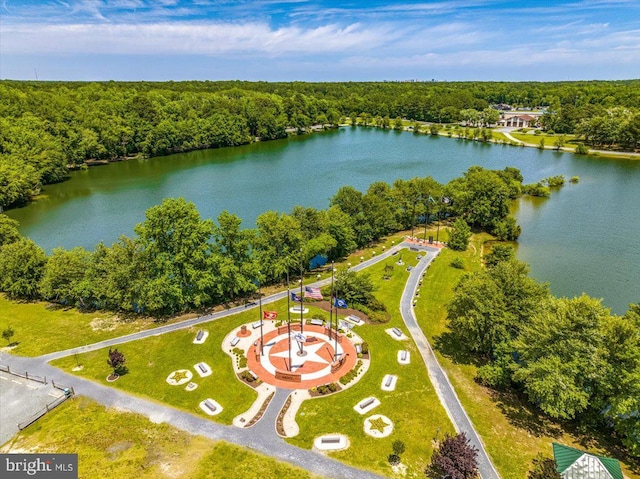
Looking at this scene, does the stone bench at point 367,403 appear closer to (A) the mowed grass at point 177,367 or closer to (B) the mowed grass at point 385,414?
Result: (B) the mowed grass at point 385,414

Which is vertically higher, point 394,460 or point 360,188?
point 360,188

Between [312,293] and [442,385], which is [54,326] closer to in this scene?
[312,293]

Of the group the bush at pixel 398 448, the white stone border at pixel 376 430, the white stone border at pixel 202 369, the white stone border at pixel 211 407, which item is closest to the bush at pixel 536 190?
the white stone border at pixel 376 430

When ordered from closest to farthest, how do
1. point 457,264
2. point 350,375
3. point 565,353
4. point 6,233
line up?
point 565,353 < point 350,375 < point 6,233 < point 457,264

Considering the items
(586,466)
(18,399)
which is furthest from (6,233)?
(586,466)

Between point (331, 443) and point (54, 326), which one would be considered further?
point (54, 326)

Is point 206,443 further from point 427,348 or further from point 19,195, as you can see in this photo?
point 19,195

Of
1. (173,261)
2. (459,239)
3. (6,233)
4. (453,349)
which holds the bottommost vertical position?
(453,349)

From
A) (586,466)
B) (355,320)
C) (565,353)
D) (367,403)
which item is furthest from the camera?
(355,320)
